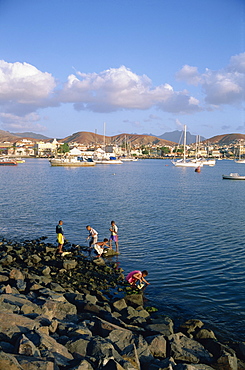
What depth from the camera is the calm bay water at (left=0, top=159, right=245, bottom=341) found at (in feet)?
40.6

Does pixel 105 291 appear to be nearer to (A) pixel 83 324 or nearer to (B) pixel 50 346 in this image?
(A) pixel 83 324

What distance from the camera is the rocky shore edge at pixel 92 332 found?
22.1 feet

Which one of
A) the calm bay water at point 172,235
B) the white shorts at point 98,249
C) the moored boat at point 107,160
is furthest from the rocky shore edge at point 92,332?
the moored boat at point 107,160

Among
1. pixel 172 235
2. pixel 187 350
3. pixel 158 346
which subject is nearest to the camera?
pixel 158 346

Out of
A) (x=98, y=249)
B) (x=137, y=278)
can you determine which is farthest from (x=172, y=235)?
(x=137, y=278)

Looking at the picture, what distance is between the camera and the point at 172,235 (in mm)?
21906

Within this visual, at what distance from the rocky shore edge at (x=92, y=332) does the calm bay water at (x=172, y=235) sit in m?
1.36

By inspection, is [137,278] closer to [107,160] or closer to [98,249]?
[98,249]

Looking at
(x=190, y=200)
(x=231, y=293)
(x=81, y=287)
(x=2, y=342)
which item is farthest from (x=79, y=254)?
(x=190, y=200)

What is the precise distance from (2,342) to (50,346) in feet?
3.17

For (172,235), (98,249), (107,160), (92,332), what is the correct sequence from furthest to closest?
(107,160) < (172,235) < (98,249) < (92,332)

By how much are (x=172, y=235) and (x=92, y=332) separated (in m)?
13.8

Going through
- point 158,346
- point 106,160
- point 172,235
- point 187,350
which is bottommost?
point 172,235

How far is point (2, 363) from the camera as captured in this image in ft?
19.1
